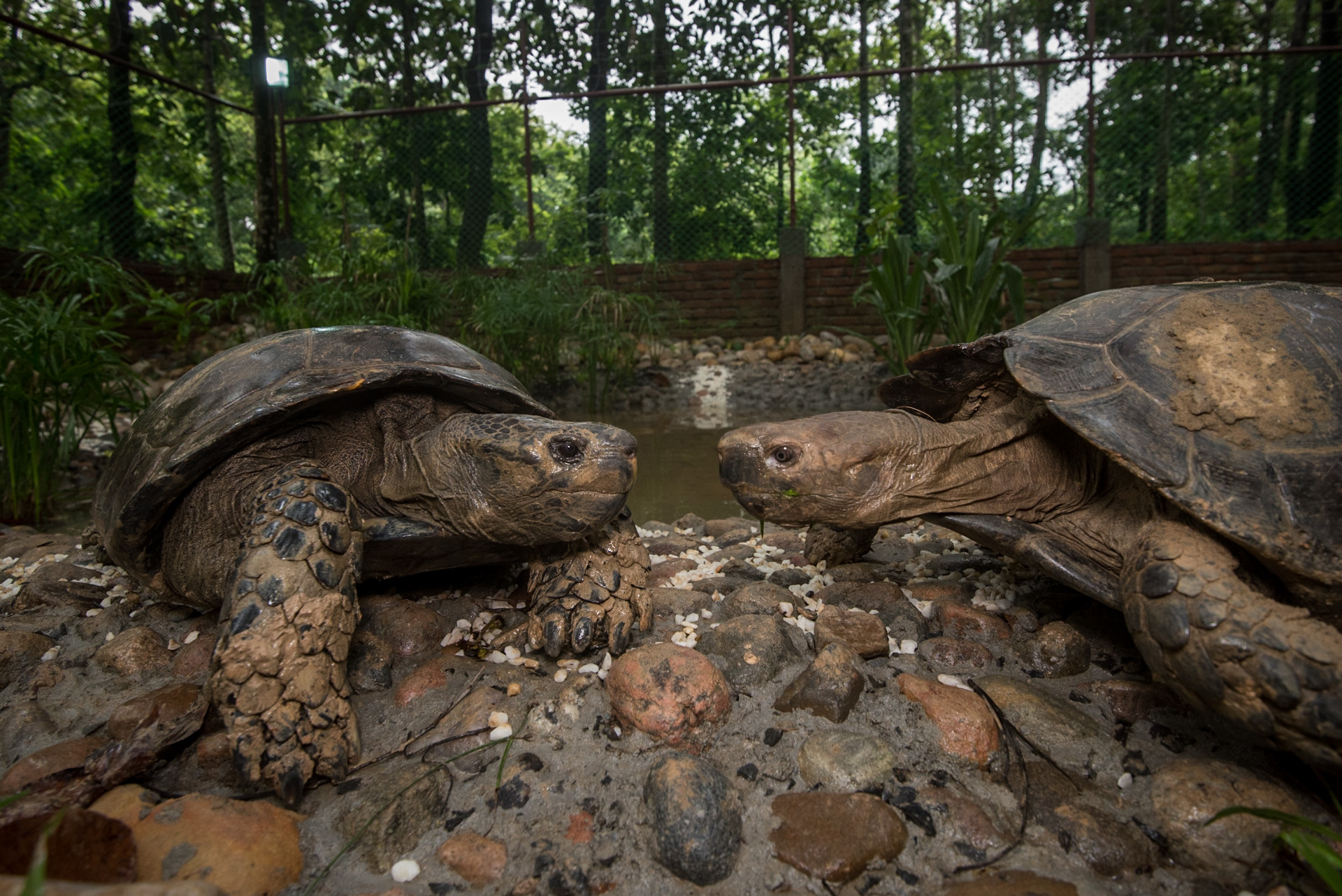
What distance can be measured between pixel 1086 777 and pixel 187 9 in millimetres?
12532

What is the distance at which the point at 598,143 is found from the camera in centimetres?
965

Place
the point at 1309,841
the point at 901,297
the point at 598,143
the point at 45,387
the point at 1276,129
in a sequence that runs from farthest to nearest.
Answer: the point at 1276,129
the point at 598,143
the point at 901,297
the point at 45,387
the point at 1309,841

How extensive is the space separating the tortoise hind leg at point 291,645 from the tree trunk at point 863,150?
868 cm

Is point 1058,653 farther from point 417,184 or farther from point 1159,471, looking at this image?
point 417,184

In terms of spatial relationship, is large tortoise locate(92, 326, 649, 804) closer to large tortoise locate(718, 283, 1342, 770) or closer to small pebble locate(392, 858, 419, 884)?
small pebble locate(392, 858, 419, 884)

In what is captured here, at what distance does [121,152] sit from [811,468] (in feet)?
34.1

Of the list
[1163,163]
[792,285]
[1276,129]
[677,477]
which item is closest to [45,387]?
[677,477]

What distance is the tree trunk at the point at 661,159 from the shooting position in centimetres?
923

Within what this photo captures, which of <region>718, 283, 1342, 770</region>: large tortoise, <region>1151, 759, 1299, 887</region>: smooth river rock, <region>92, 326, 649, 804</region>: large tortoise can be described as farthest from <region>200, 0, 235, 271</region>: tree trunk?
<region>1151, 759, 1299, 887</region>: smooth river rock

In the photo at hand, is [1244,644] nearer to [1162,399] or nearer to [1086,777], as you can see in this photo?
[1086,777]

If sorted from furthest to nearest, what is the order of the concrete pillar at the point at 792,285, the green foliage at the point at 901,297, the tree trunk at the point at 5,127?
the concrete pillar at the point at 792,285 → the tree trunk at the point at 5,127 → the green foliage at the point at 901,297

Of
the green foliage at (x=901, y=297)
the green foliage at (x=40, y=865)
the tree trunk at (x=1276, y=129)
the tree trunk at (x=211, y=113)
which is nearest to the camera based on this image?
the green foliage at (x=40, y=865)

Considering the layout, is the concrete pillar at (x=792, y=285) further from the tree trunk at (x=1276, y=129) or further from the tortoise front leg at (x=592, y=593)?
the tree trunk at (x=1276, y=129)

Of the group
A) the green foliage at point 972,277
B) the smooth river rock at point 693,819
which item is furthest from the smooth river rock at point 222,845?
the green foliage at point 972,277
